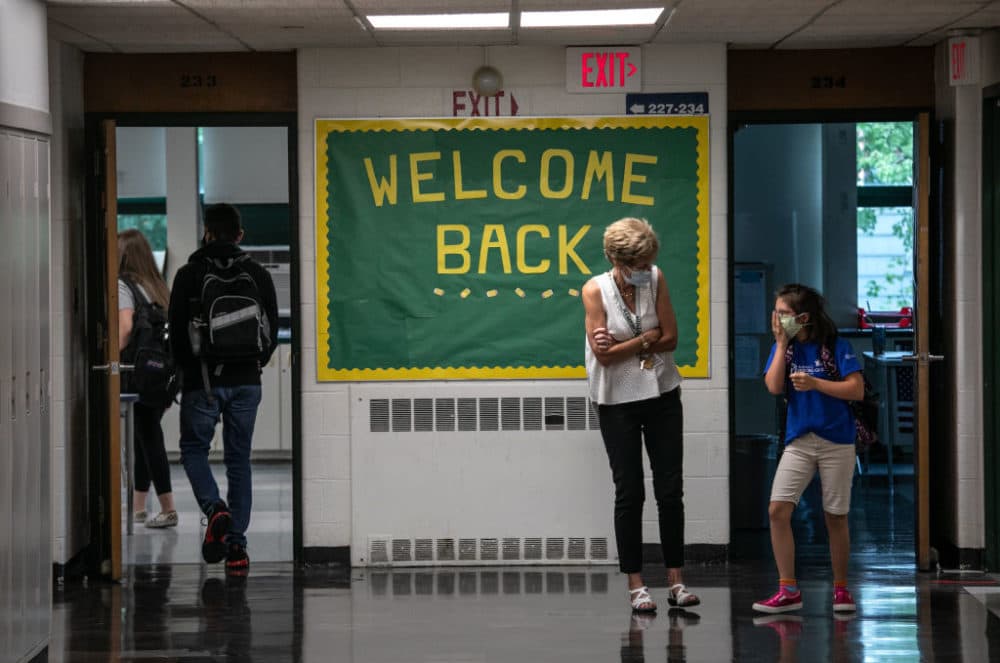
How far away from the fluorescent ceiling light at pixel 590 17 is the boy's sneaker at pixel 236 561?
2.75m

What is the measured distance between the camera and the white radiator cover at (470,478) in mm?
6410

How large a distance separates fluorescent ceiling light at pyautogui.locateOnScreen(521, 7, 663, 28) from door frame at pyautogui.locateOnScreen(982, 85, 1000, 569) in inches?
66.4

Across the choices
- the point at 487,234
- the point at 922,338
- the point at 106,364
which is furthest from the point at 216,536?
the point at 922,338

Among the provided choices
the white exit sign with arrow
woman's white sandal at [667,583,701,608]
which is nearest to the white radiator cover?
woman's white sandal at [667,583,701,608]

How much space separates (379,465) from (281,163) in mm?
5027

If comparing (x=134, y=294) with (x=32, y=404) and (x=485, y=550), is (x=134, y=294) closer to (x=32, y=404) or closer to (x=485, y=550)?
(x=485, y=550)

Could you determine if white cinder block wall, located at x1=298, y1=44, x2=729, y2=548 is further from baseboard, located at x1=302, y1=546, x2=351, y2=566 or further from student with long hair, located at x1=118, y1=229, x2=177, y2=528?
student with long hair, located at x1=118, y1=229, x2=177, y2=528

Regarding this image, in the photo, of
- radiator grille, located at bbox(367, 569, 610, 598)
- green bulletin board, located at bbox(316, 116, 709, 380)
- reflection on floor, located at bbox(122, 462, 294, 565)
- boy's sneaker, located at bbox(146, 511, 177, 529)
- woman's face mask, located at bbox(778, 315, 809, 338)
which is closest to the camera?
woman's face mask, located at bbox(778, 315, 809, 338)

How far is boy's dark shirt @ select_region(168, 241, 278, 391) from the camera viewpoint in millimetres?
6227

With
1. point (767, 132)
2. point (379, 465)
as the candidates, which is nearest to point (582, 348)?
point (379, 465)

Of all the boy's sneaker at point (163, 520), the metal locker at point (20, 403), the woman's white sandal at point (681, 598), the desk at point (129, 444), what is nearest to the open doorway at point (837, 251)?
the woman's white sandal at point (681, 598)

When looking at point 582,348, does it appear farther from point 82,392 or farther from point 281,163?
point 281,163

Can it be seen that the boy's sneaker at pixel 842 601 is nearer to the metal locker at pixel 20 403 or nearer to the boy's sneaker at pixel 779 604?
the boy's sneaker at pixel 779 604

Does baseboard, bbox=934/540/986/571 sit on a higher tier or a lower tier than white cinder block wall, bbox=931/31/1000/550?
lower
